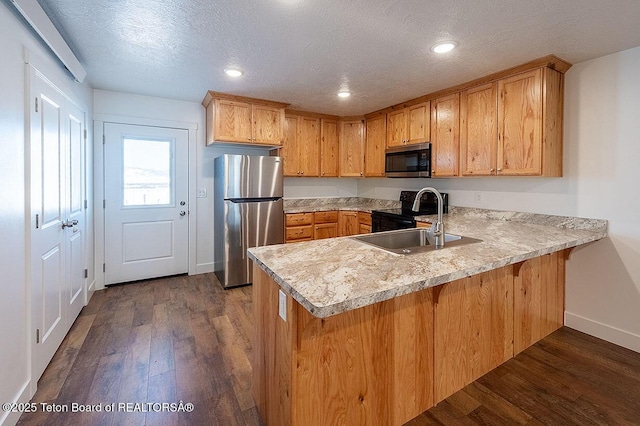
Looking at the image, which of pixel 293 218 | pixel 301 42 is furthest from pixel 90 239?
pixel 301 42

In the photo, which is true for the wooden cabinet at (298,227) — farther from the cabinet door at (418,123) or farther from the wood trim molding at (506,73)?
the wood trim molding at (506,73)

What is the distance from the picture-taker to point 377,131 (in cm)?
450

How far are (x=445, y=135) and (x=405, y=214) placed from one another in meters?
1.02

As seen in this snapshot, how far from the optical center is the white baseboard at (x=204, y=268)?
14.1 ft

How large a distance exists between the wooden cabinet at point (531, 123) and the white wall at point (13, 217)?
3.61m

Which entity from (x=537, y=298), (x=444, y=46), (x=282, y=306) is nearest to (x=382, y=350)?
(x=282, y=306)

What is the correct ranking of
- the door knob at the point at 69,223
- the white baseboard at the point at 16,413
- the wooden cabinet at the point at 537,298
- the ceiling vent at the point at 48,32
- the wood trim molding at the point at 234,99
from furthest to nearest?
the wood trim molding at the point at 234,99, the door knob at the point at 69,223, the wooden cabinet at the point at 537,298, the ceiling vent at the point at 48,32, the white baseboard at the point at 16,413

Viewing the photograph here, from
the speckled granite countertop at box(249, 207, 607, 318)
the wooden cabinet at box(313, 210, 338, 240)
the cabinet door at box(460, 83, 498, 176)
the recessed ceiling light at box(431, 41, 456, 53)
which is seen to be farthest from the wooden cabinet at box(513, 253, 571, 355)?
the wooden cabinet at box(313, 210, 338, 240)

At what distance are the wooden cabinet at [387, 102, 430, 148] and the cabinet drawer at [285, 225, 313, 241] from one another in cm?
Answer: 167

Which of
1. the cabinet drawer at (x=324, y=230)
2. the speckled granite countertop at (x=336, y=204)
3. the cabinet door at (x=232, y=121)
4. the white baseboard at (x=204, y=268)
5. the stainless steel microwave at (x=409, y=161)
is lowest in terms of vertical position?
the white baseboard at (x=204, y=268)

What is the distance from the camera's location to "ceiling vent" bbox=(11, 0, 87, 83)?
164 centimetres

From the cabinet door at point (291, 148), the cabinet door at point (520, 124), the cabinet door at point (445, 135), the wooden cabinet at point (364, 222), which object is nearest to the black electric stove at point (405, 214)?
the wooden cabinet at point (364, 222)

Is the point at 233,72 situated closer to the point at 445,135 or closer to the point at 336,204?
the point at 445,135

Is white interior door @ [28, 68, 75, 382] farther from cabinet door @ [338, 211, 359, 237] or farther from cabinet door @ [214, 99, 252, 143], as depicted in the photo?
cabinet door @ [338, 211, 359, 237]
